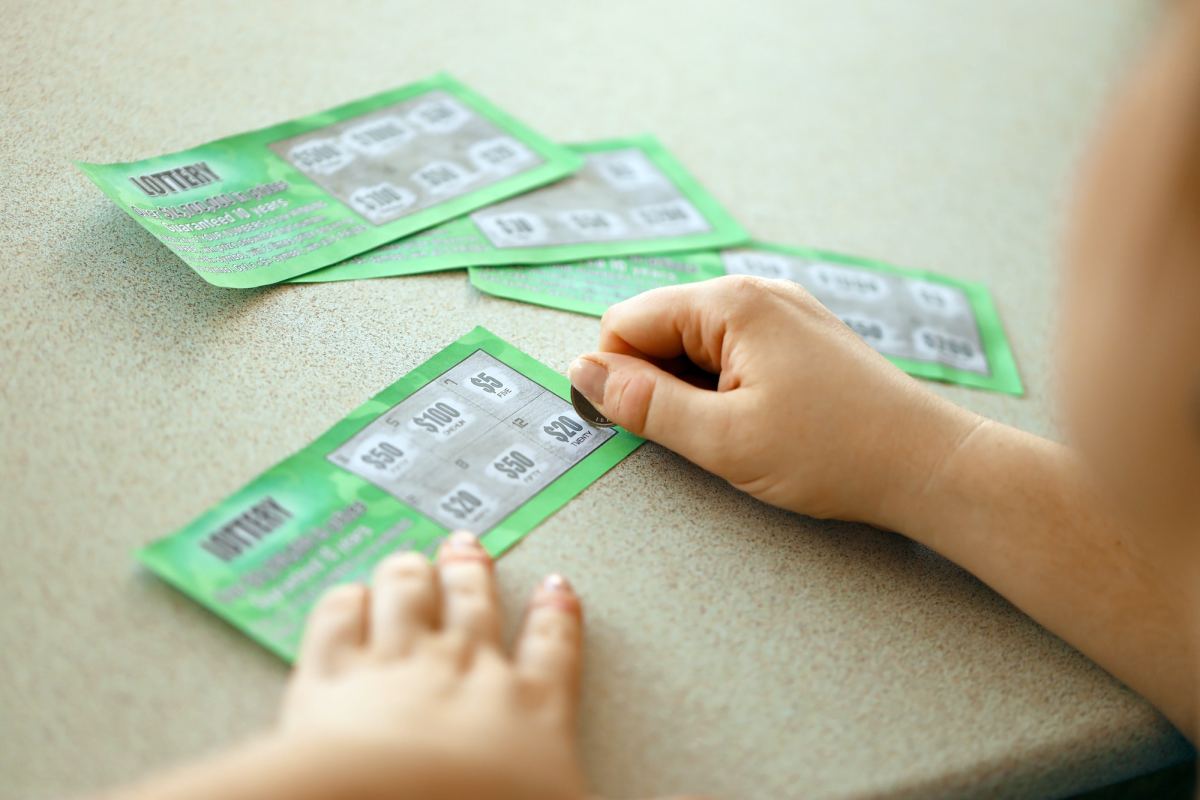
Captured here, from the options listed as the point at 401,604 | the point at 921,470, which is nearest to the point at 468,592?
the point at 401,604

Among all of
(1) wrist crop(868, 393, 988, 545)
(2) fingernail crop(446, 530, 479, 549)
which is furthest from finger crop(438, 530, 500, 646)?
(1) wrist crop(868, 393, 988, 545)

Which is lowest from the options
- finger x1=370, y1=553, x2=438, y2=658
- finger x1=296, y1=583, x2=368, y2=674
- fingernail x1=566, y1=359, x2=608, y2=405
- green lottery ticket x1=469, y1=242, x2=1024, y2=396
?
finger x1=296, y1=583, x2=368, y2=674

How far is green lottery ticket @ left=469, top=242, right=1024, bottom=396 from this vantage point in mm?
827

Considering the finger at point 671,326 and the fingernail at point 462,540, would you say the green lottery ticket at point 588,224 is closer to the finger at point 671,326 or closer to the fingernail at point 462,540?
the finger at point 671,326

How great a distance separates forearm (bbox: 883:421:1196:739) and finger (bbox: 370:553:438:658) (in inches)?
11.6

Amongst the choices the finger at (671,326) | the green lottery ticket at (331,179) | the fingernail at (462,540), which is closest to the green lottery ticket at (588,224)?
the green lottery ticket at (331,179)

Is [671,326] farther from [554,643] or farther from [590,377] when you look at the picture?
[554,643]

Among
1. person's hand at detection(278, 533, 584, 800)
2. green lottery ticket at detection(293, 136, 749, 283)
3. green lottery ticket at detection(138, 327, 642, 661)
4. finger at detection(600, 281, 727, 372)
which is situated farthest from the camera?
green lottery ticket at detection(293, 136, 749, 283)

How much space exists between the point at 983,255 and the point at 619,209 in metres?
0.35

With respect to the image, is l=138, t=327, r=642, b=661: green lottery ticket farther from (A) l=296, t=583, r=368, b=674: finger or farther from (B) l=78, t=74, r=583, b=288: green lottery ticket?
(B) l=78, t=74, r=583, b=288: green lottery ticket

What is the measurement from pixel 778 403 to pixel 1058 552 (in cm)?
19

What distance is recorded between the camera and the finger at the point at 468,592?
21.6 inches

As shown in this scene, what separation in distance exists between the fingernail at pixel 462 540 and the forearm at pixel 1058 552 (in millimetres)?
262

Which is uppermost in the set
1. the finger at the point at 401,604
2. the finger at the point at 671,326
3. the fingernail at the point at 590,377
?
the finger at the point at 671,326
